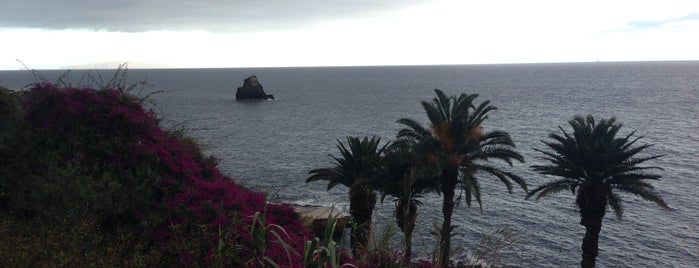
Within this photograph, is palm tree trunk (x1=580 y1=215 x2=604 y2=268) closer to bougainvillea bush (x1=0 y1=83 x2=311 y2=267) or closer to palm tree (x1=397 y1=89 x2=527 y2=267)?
palm tree (x1=397 y1=89 x2=527 y2=267)

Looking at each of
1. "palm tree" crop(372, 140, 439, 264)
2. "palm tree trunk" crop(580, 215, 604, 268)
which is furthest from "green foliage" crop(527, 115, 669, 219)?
"palm tree" crop(372, 140, 439, 264)

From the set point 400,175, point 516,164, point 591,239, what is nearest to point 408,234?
point 400,175

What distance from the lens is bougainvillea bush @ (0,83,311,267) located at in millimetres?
10195

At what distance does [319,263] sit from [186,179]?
1143 cm

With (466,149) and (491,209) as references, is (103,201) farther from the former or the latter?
(491,209)

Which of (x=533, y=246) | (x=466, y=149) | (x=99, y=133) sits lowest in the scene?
(x=533, y=246)

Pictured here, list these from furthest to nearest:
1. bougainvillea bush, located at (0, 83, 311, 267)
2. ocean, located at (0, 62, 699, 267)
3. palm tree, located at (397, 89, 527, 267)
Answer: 1. ocean, located at (0, 62, 699, 267)
2. palm tree, located at (397, 89, 527, 267)
3. bougainvillea bush, located at (0, 83, 311, 267)

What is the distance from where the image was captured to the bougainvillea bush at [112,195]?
401 inches

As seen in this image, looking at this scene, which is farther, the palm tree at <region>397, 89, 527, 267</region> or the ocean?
the ocean

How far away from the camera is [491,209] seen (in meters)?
49.3

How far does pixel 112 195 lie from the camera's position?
13266mm

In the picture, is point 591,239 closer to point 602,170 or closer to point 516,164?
point 602,170

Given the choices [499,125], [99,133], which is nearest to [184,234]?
[99,133]

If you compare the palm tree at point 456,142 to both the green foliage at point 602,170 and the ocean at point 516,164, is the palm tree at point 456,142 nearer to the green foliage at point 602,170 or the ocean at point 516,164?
the green foliage at point 602,170
